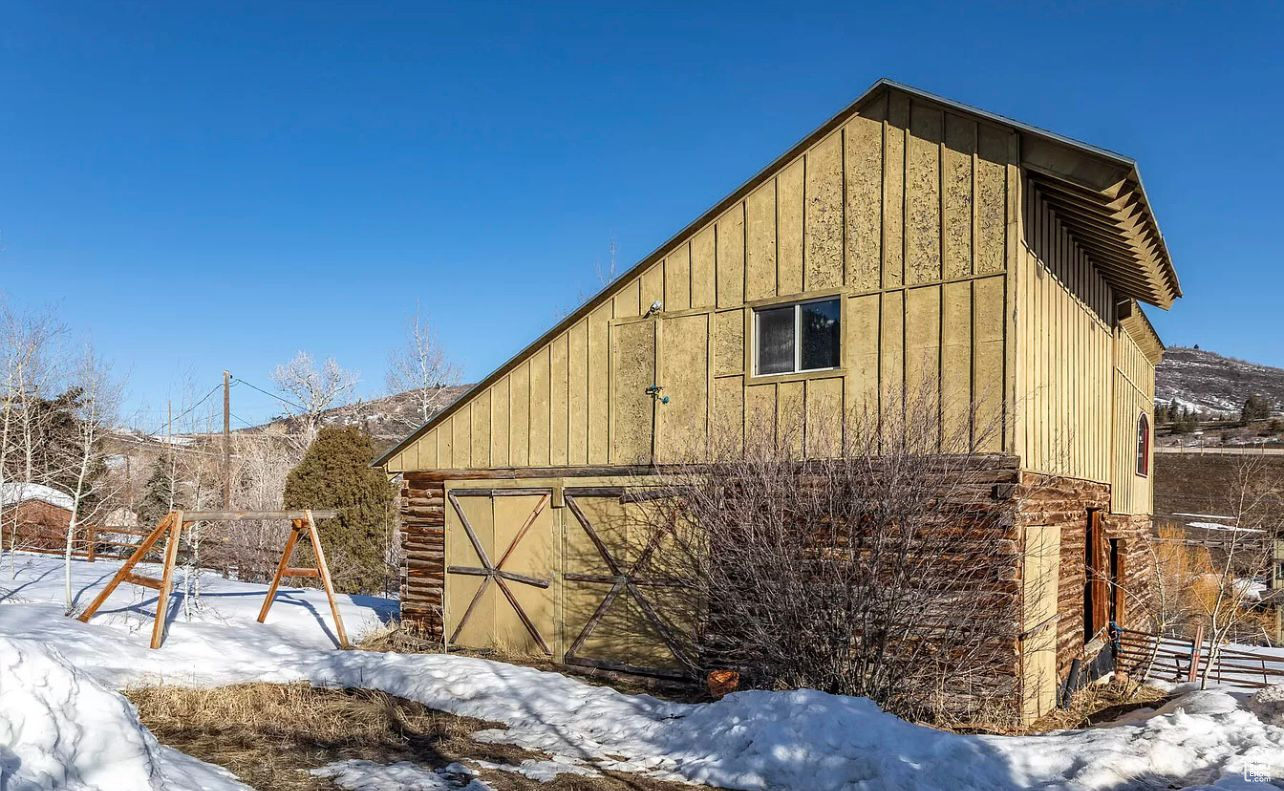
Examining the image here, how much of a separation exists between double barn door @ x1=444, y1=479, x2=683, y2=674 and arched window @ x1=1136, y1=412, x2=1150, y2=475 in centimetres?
929

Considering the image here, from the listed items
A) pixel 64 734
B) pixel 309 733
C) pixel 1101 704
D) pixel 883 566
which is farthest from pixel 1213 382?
pixel 64 734

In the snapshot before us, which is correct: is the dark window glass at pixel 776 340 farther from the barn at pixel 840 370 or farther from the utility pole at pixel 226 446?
the utility pole at pixel 226 446

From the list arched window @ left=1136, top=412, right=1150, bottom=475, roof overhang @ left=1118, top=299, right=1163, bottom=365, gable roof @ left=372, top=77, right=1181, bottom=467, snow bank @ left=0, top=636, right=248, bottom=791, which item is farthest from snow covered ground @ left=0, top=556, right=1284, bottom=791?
arched window @ left=1136, top=412, right=1150, bottom=475

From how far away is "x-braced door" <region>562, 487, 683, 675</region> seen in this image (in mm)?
10414

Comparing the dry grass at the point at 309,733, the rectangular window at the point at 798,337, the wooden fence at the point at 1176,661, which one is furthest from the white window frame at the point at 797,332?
the wooden fence at the point at 1176,661

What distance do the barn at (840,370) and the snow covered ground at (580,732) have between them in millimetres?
1421

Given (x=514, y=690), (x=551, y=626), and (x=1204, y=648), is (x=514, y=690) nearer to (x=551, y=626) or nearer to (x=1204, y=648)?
(x=551, y=626)

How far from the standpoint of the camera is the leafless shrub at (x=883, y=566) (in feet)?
26.4

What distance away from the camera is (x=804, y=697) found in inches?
295

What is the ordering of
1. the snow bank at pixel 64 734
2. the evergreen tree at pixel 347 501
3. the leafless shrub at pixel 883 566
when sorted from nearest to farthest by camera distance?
the snow bank at pixel 64 734 → the leafless shrub at pixel 883 566 → the evergreen tree at pixel 347 501

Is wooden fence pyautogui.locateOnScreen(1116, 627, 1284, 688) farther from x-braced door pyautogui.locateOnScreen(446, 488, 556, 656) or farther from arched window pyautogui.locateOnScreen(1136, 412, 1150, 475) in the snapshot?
x-braced door pyautogui.locateOnScreen(446, 488, 556, 656)

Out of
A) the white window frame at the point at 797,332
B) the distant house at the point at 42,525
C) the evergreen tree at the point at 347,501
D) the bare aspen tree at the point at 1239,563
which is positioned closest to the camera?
the white window frame at the point at 797,332

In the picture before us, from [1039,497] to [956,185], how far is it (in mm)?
3279

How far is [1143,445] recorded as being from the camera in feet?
50.4
